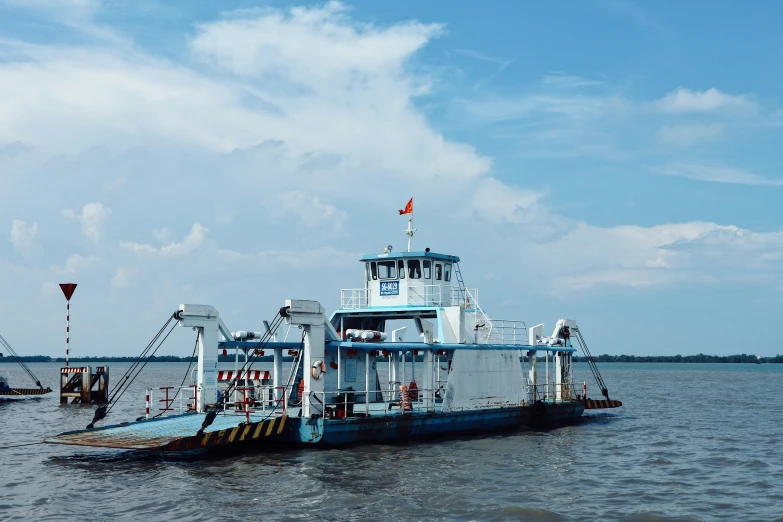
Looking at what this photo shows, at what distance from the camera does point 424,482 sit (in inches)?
745

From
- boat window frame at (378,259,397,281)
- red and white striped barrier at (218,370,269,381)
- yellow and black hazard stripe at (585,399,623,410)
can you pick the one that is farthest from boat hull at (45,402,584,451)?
yellow and black hazard stripe at (585,399,623,410)

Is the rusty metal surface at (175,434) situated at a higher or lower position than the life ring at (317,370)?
lower

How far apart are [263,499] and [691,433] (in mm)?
19934

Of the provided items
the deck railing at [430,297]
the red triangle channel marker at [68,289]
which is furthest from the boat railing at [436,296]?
the red triangle channel marker at [68,289]

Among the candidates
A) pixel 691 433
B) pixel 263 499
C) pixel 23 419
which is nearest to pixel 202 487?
pixel 263 499

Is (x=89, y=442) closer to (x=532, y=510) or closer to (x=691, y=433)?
(x=532, y=510)

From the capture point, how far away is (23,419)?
36688mm

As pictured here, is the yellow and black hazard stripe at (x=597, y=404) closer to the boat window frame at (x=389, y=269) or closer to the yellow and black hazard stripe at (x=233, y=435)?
the boat window frame at (x=389, y=269)

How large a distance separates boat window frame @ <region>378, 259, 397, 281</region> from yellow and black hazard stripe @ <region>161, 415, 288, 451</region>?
9.39 m

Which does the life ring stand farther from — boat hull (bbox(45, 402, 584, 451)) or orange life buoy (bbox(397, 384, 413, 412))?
orange life buoy (bbox(397, 384, 413, 412))

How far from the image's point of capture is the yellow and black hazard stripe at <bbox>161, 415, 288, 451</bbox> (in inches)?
763

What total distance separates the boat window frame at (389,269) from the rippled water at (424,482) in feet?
22.5

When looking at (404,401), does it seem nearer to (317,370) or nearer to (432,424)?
(432,424)

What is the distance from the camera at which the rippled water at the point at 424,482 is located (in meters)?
16.4
